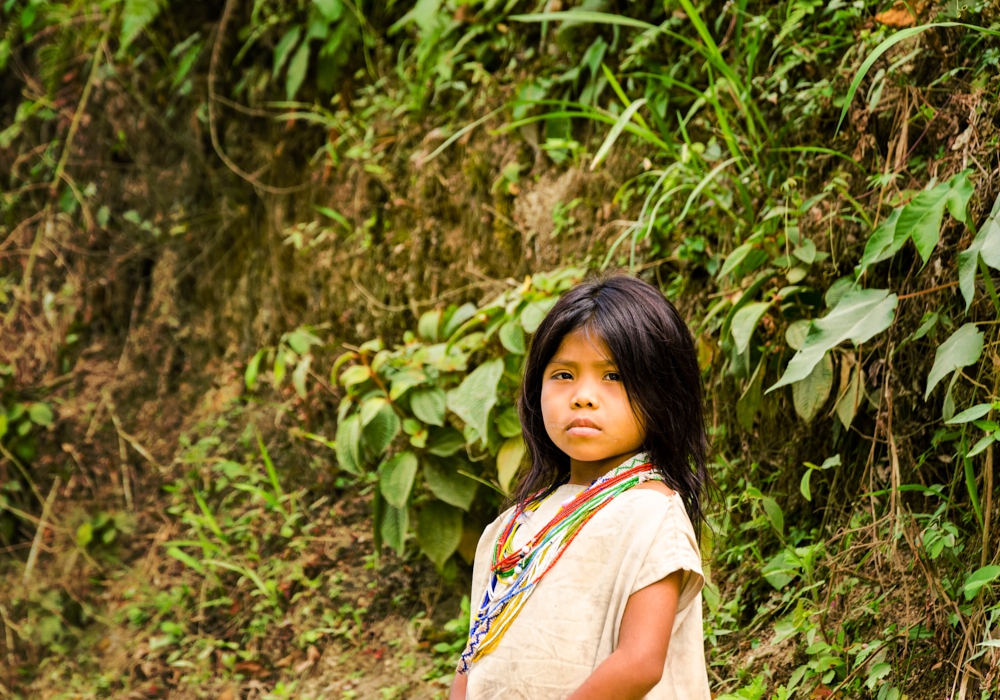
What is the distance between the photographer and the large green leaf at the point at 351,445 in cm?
291

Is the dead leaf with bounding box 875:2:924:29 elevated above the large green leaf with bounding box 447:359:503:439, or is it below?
above

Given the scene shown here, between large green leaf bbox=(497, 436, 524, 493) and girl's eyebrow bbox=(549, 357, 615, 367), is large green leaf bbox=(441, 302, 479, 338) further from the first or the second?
girl's eyebrow bbox=(549, 357, 615, 367)

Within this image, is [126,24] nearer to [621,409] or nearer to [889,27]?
[889,27]

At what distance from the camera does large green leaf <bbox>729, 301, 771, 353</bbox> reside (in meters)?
2.27

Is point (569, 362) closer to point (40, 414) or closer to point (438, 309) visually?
point (438, 309)

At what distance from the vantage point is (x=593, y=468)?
1.58m

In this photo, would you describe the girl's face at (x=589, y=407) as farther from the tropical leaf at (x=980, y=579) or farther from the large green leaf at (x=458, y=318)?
the large green leaf at (x=458, y=318)

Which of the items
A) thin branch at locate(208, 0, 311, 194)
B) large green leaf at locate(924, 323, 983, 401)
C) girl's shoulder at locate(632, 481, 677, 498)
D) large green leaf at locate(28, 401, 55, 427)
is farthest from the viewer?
large green leaf at locate(28, 401, 55, 427)

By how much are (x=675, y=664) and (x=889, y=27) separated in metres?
1.88

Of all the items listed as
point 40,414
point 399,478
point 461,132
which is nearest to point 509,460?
point 399,478

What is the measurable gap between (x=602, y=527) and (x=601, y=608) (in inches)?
4.9

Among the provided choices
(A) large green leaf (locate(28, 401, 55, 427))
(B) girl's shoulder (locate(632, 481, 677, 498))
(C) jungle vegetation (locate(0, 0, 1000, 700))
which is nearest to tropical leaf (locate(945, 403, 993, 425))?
(C) jungle vegetation (locate(0, 0, 1000, 700))

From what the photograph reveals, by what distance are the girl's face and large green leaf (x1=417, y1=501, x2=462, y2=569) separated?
59.9 inches

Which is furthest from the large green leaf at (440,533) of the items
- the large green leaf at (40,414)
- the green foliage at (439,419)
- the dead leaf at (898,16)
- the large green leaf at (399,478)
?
the large green leaf at (40,414)
